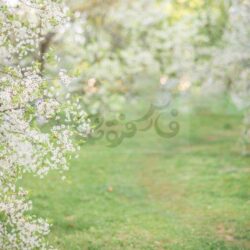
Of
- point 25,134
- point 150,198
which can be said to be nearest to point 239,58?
point 150,198

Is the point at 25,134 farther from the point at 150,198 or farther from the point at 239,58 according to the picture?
the point at 239,58

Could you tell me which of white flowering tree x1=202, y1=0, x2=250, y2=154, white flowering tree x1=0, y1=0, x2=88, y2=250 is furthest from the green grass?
white flowering tree x1=202, y1=0, x2=250, y2=154

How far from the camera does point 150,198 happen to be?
61.6ft

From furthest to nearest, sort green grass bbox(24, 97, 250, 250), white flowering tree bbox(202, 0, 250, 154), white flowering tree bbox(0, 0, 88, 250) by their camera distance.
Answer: white flowering tree bbox(202, 0, 250, 154) → green grass bbox(24, 97, 250, 250) → white flowering tree bbox(0, 0, 88, 250)

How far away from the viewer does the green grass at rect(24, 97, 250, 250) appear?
14344mm

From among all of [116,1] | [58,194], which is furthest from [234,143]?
[58,194]

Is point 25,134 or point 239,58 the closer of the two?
point 25,134

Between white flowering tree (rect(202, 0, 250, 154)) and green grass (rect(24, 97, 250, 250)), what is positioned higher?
white flowering tree (rect(202, 0, 250, 154))

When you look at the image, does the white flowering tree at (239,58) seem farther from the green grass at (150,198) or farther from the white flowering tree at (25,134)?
the white flowering tree at (25,134)

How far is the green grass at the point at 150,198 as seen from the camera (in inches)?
565

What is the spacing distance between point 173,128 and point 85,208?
1834cm

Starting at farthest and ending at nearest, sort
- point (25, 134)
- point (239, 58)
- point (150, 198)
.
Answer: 1. point (239, 58)
2. point (150, 198)
3. point (25, 134)

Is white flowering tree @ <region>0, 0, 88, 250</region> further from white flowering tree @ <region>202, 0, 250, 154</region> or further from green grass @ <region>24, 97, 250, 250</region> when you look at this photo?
white flowering tree @ <region>202, 0, 250, 154</region>

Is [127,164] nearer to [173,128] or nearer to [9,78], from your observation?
[173,128]
